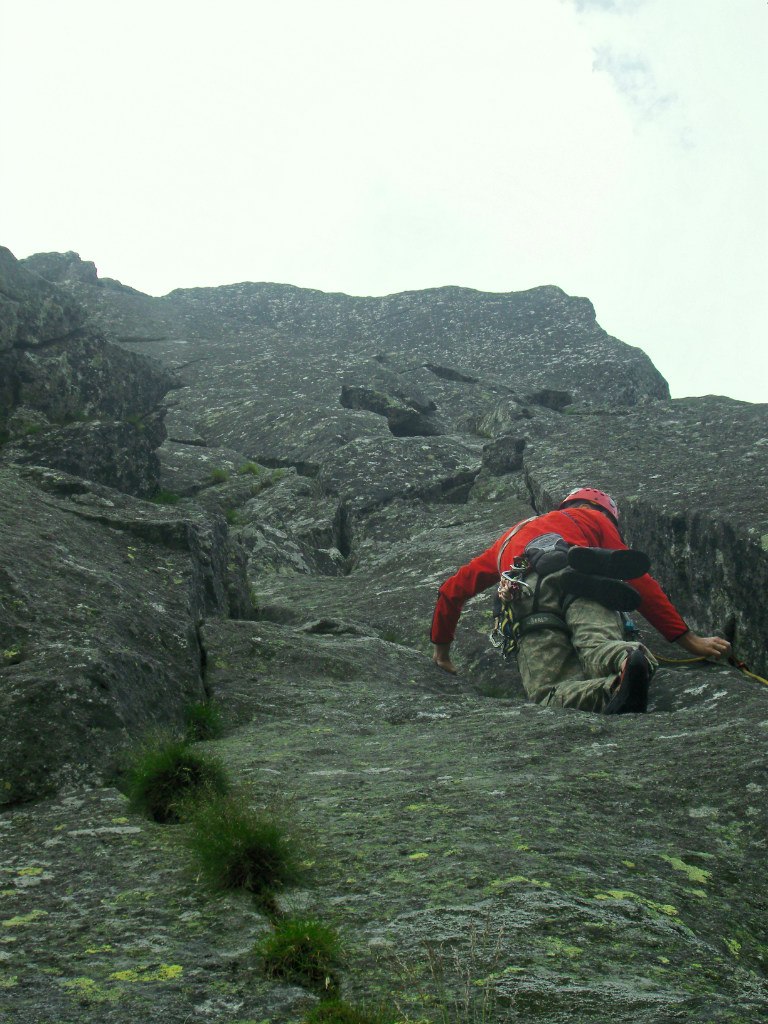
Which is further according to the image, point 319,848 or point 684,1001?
point 319,848

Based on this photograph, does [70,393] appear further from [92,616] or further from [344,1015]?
[344,1015]

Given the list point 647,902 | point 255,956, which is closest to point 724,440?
point 647,902

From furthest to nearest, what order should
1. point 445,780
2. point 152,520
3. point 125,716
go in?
point 152,520 < point 125,716 < point 445,780

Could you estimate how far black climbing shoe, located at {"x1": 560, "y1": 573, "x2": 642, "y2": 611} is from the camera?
938 cm

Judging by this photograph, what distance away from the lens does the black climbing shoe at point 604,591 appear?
9.38 metres

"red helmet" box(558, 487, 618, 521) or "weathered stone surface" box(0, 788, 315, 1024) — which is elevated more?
"red helmet" box(558, 487, 618, 521)

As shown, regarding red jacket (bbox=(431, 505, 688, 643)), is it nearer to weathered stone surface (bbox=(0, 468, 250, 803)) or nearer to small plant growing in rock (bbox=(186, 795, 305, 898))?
weathered stone surface (bbox=(0, 468, 250, 803))

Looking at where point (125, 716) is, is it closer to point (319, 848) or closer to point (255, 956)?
point (319, 848)

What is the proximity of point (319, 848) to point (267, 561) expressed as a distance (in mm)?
11641

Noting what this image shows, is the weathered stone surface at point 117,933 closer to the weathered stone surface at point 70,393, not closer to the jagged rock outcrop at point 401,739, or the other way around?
the jagged rock outcrop at point 401,739

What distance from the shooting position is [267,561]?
53.0ft

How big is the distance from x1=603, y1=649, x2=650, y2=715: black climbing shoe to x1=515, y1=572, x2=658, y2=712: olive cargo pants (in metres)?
0.29

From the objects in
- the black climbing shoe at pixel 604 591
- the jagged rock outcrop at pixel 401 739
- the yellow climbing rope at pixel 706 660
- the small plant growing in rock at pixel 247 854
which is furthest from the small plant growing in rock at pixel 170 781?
the yellow climbing rope at pixel 706 660

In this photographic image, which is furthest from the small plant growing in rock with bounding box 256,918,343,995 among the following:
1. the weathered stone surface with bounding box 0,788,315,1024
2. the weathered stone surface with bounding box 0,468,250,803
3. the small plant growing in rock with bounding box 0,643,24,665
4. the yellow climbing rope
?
the yellow climbing rope
